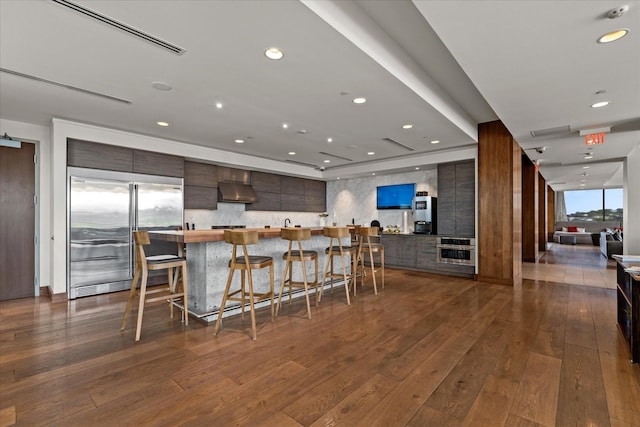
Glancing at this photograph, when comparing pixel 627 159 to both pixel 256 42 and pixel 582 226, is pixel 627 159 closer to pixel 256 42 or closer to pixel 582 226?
pixel 256 42

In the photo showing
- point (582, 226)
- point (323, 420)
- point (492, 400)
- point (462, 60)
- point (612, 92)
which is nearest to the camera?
point (323, 420)

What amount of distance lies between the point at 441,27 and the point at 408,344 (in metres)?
2.63

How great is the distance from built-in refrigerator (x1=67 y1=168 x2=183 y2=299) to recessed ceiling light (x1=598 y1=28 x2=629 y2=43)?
19.1ft

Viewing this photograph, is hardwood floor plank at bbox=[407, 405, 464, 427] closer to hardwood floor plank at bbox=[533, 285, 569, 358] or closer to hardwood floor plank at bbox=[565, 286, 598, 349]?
hardwood floor plank at bbox=[533, 285, 569, 358]

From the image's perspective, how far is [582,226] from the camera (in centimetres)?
1416

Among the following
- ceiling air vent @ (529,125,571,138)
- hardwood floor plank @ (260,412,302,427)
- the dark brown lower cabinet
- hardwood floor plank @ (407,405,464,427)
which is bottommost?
hardwood floor plank @ (407,405,464,427)

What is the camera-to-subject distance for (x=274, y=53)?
2486 millimetres

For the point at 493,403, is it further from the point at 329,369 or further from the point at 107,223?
the point at 107,223

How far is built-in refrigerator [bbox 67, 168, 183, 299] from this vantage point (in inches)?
171

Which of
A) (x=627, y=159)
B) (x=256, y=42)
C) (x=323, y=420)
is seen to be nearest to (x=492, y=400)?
(x=323, y=420)

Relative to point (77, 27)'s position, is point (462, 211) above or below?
below

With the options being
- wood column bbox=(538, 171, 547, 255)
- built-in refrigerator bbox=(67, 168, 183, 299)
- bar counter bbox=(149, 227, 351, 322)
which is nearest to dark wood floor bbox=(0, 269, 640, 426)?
bar counter bbox=(149, 227, 351, 322)

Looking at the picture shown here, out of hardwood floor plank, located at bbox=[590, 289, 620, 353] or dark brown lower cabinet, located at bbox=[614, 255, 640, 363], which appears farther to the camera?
hardwood floor plank, located at bbox=[590, 289, 620, 353]

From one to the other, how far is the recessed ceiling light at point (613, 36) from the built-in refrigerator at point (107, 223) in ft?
19.1
